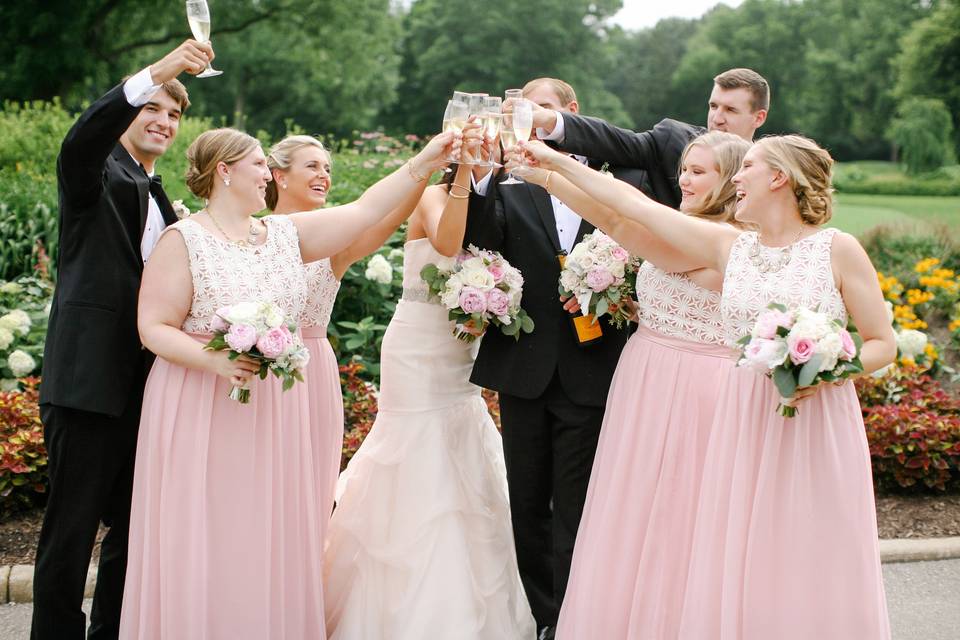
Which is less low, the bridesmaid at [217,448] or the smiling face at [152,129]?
the smiling face at [152,129]

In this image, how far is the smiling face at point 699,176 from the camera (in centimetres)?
387

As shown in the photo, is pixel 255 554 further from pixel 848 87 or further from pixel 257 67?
pixel 848 87

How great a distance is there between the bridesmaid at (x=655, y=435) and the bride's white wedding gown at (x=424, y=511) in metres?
0.59

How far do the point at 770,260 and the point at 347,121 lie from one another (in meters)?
41.9

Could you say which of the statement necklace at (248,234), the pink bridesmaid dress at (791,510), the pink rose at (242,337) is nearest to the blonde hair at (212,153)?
the statement necklace at (248,234)

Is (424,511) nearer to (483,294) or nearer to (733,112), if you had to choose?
(483,294)

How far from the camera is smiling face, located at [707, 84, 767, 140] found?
198 inches

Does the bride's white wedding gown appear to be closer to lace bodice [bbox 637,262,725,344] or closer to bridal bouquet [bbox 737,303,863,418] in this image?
lace bodice [bbox 637,262,725,344]

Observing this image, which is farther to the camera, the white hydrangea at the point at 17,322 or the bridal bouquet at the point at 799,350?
the white hydrangea at the point at 17,322

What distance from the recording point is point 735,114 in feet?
16.6

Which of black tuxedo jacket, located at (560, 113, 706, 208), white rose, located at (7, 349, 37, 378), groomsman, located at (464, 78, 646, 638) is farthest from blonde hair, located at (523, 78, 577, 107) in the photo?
white rose, located at (7, 349, 37, 378)

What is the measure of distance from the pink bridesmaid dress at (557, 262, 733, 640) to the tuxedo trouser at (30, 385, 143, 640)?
200cm

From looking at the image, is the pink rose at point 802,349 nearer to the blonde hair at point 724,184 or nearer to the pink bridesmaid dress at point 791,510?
the pink bridesmaid dress at point 791,510

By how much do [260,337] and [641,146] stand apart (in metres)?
2.18
